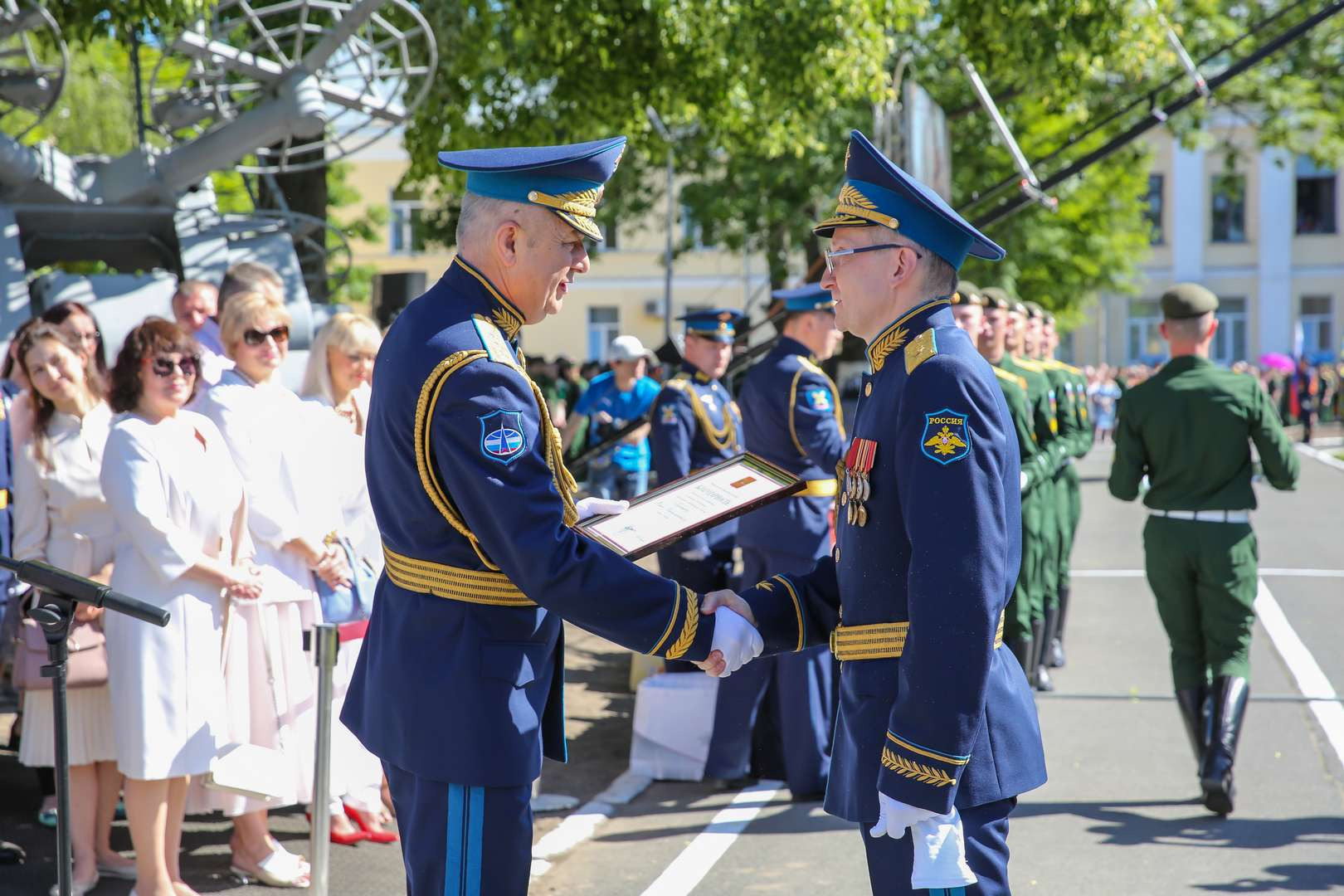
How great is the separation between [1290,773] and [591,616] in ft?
15.5

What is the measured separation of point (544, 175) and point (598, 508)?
0.80 meters

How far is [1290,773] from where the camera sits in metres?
6.50

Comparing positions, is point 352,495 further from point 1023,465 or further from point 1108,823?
point 1023,465

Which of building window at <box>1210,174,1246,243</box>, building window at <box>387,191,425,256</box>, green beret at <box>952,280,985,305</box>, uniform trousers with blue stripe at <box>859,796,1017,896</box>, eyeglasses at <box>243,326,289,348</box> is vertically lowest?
uniform trousers with blue stripe at <box>859,796,1017,896</box>

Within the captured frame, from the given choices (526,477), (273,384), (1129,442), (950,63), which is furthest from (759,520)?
(950,63)

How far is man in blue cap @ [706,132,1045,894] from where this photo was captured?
278 cm

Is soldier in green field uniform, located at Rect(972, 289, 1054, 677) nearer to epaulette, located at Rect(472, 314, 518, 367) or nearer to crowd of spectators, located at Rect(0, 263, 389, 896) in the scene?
crowd of spectators, located at Rect(0, 263, 389, 896)

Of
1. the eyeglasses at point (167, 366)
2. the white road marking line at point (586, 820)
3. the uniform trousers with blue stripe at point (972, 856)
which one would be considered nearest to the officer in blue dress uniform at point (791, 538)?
the white road marking line at point (586, 820)

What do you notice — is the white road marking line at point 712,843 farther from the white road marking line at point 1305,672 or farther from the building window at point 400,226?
the building window at point 400,226

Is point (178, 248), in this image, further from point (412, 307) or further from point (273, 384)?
point (412, 307)

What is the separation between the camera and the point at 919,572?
280 cm

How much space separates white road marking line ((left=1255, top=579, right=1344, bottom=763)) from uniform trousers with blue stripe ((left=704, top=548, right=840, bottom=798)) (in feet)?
8.01

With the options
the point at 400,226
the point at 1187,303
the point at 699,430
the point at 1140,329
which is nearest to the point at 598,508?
the point at 1187,303

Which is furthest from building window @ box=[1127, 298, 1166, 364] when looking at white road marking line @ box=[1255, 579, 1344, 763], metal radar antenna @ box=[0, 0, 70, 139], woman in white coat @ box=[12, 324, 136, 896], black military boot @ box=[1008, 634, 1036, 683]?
woman in white coat @ box=[12, 324, 136, 896]
